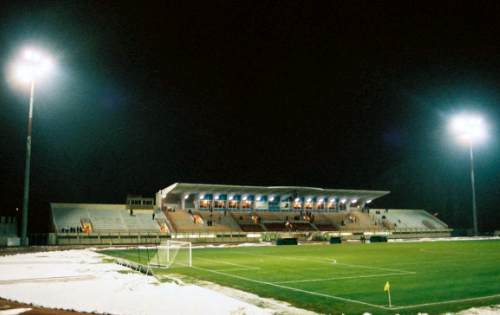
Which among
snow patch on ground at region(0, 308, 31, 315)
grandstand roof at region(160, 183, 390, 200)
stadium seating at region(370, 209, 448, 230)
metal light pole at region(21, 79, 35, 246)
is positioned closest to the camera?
snow patch on ground at region(0, 308, 31, 315)

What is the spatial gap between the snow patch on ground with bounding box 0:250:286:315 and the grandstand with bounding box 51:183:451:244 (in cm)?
3295

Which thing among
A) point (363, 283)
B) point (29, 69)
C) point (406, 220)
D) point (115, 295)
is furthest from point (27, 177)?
point (406, 220)

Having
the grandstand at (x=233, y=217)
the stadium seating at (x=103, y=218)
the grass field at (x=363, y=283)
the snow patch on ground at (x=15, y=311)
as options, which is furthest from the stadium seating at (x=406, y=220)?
the snow patch on ground at (x=15, y=311)

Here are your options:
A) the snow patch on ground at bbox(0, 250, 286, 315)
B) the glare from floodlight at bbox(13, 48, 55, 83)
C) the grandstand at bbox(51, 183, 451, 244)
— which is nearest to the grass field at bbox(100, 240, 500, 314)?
the snow patch on ground at bbox(0, 250, 286, 315)

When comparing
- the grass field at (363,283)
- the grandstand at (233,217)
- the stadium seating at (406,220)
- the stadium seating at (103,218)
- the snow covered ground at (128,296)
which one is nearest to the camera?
the snow covered ground at (128,296)

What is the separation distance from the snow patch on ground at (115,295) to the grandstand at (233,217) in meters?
32.9

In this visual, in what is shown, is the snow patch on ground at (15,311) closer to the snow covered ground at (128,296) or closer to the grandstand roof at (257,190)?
the snow covered ground at (128,296)

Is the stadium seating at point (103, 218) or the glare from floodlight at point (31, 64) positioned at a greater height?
the glare from floodlight at point (31, 64)

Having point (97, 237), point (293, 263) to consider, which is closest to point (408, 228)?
point (97, 237)

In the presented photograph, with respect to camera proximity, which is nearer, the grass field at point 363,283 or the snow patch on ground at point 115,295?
the snow patch on ground at point 115,295

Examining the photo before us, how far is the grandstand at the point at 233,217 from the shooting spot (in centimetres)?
5238

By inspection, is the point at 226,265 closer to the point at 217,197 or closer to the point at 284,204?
the point at 217,197

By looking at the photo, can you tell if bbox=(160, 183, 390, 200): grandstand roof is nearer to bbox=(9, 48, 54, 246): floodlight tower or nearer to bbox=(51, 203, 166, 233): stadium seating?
bbox=(51, 203, 166, 233): stadium seating

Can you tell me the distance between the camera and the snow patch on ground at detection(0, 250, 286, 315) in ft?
34.9
